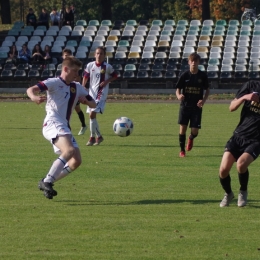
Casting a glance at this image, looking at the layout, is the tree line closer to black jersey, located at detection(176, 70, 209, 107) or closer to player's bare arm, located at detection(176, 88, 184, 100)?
black jersey, located at detection(176, 70, 209, 107)

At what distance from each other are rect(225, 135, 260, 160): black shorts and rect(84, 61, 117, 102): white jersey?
836cm

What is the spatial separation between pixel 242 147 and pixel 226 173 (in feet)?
1.25

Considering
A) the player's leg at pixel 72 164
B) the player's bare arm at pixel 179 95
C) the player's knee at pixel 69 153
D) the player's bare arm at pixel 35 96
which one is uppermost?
the player's bare arm at pixel 35 96

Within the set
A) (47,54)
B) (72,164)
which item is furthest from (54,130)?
(47,54)

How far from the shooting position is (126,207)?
9.29 meters

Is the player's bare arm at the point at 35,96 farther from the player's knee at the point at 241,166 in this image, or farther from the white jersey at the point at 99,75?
the white jersey at the point at 99,75

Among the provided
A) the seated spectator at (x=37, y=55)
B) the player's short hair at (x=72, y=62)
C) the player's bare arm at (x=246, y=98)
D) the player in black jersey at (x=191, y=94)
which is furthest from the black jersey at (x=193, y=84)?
the seated spectator at (x=37, y=55)

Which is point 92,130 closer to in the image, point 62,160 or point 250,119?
point 62,160

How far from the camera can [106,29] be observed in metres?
42.1

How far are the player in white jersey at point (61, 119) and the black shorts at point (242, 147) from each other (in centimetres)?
197

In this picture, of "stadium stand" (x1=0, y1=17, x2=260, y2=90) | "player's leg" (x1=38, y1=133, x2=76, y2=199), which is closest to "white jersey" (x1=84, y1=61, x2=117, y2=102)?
"player's leg" (x1=38, y1=133, x2=76, y2=199)

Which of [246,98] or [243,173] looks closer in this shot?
[246,98]

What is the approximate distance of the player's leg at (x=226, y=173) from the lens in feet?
29.5

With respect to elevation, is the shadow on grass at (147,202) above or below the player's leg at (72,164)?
below
